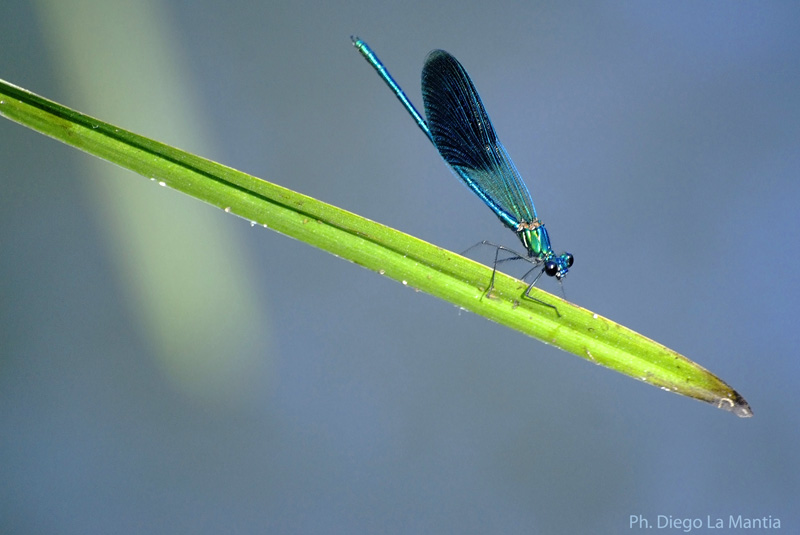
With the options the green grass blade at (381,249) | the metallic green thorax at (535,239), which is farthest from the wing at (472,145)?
the green grass blade at (381,249)

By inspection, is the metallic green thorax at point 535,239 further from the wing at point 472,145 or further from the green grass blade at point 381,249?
the green grass blade at point 381,249

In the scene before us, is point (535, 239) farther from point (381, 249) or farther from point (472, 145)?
point (381, 249)

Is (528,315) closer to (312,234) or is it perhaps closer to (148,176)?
(312,234)

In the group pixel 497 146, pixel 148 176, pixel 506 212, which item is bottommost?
pixel 148 176

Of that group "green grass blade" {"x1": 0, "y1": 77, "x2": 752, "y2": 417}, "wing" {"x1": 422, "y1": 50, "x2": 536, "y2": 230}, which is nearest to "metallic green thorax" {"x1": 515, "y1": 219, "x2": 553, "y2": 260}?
"wing" {"x1": 422, "y1": 50, "x2": 536, "y2": 230}

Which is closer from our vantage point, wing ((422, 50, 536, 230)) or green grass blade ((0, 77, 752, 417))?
green grass blade ((0, 77, 752, 417))

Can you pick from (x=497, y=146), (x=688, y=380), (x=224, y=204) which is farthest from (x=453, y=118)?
(x=688, y=380)

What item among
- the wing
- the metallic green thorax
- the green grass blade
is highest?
the wing

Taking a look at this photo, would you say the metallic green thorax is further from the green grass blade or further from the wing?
the green grass blade
